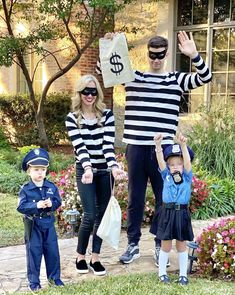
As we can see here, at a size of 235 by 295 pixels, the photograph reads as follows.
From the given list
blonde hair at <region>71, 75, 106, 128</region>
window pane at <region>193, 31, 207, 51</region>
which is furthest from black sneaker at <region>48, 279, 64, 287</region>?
window pane at <region>193, 31, 207, 51</region>

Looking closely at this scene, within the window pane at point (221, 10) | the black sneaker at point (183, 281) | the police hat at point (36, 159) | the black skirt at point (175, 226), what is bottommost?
the black sneaker at point (183, 281)

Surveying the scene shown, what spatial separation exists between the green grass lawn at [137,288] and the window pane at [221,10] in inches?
301

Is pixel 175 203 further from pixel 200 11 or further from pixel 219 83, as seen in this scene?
pixel 200 11

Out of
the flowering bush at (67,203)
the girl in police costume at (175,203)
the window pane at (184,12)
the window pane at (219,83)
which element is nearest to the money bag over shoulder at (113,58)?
the girl in police costume at (175,203)

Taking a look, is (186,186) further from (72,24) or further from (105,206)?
(72,24)

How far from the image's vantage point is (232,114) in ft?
29.1

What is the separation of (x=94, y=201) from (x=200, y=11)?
781 cm

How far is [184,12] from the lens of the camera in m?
11.4

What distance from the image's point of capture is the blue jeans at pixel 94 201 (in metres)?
4.30

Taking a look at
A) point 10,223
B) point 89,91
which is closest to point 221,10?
point 10,223

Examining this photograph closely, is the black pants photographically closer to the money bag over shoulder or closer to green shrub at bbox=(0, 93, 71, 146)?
the money bag over shoulder

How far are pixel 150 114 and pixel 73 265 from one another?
5.17 ft

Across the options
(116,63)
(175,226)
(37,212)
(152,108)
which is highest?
(116,63)

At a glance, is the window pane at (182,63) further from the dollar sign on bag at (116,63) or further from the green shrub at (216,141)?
the dollar sign on bag at (116,63)
